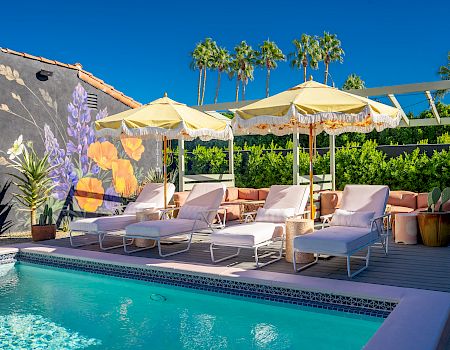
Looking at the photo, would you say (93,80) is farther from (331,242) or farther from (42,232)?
(331,242)

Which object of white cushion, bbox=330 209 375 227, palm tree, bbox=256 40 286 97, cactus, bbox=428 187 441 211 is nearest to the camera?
white cushion, bbox=330 209 375 227

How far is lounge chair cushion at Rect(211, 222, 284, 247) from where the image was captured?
7.14m

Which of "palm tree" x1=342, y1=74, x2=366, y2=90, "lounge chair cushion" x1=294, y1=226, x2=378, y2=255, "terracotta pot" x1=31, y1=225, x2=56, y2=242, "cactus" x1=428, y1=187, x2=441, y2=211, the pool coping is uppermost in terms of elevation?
"palm tree" x1=342, y1=74, x2=366, y2=90

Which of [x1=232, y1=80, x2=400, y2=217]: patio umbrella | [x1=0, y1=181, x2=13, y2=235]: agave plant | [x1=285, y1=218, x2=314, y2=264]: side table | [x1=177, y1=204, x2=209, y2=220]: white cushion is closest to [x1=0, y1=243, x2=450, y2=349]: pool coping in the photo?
[x1=285, y1=218, x2=314, y2=264]: side table

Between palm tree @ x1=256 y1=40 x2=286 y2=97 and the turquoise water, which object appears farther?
palm tree @ x1=256 y1=40 x2=286 y2=97

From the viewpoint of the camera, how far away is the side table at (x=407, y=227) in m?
8.97

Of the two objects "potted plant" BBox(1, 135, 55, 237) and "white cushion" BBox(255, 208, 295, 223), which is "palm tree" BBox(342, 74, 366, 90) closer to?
"potted plant" BBox(1, 135, 55, 237)

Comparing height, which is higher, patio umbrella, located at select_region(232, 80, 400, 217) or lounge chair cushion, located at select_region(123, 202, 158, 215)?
patio umbrella, located at select_region(232, 80, 400, 217)

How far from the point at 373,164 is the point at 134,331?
10.3m

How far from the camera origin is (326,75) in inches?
1773

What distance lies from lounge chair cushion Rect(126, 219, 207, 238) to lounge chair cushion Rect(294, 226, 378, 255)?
2506mm

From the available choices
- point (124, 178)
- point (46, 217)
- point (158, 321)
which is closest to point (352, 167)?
point (124, 178)

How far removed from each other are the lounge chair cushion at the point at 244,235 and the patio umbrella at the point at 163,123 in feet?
7.06

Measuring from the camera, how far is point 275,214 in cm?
838
